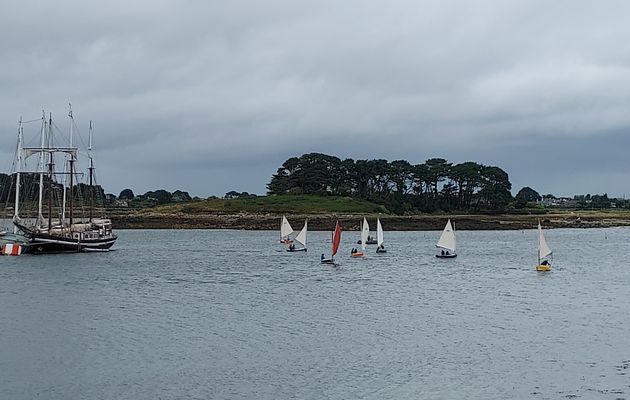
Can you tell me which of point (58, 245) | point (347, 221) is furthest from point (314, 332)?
point (347, 221)

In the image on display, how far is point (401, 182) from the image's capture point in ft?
646

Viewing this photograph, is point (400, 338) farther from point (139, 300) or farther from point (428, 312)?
point (139, 300)

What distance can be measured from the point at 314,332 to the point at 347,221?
117 metres

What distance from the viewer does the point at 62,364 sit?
109 ft

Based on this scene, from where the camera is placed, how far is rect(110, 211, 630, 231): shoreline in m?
159

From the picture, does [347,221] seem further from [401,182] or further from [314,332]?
[314,332]

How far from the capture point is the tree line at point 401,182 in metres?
189

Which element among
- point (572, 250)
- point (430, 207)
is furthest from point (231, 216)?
point (572, 250)

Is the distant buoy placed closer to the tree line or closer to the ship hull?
the ship hull

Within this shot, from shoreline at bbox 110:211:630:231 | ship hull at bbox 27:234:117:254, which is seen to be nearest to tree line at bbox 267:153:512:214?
shoreline at bbox 110:211:630:231

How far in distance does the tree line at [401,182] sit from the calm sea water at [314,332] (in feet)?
373

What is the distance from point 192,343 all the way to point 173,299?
16.0m

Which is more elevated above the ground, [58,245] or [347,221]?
[347,221]

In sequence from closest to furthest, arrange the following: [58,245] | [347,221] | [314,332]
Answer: [314,332] < [58,245] < [347,221]
